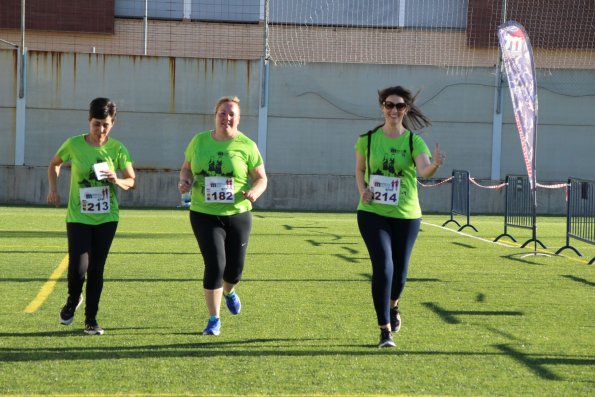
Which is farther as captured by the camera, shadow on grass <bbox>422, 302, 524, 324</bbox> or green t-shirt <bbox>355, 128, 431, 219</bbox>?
shadow on grass <bbox>422, 302, 524, 324</bbox>

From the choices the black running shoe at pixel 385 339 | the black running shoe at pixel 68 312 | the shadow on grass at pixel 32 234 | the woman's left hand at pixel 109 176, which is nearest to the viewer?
the black running shoe at pixel 385 339

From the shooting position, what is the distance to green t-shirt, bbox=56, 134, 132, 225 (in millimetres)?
7832

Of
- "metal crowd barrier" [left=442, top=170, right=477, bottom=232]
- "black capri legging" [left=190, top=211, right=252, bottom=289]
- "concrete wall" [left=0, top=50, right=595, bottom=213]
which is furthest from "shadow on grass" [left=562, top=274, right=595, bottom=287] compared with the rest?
"concrete wall" [left=0, top=50, right=595, bottom=213]

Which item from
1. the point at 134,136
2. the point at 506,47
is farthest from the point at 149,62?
the point at 506,47

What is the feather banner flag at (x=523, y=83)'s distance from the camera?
1443 cm

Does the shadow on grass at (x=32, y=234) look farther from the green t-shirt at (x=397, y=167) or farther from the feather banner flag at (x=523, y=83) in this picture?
the green t-shirt at (x=397, y=167)

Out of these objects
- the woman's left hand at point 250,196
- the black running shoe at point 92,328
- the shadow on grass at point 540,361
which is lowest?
the black running shoe at point 92,328

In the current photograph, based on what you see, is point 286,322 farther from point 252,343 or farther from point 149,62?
point 149,62

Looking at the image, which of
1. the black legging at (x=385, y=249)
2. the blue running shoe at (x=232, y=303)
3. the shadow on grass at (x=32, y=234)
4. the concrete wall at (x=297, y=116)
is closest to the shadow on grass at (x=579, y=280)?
the blue running shoe at (x=232, y=303)

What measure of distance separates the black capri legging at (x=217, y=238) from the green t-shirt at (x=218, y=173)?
6 centimetres

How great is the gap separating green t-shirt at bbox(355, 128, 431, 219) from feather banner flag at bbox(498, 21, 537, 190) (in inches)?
282

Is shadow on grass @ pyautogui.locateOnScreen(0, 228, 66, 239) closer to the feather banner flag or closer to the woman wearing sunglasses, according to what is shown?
the feather banner flag

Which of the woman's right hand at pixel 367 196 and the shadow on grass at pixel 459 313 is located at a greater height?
the woman's right hand at pixel 367 196

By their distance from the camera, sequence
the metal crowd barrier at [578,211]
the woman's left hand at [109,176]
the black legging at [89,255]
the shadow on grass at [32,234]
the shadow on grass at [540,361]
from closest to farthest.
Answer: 1. the shadow on grass at [540,361]
2. the woman's left hand at [109,176]
3. the black legging at [89,255]
4. the metal crowd barrier at [578,211]
5. the shadow on grass at [32,234]
